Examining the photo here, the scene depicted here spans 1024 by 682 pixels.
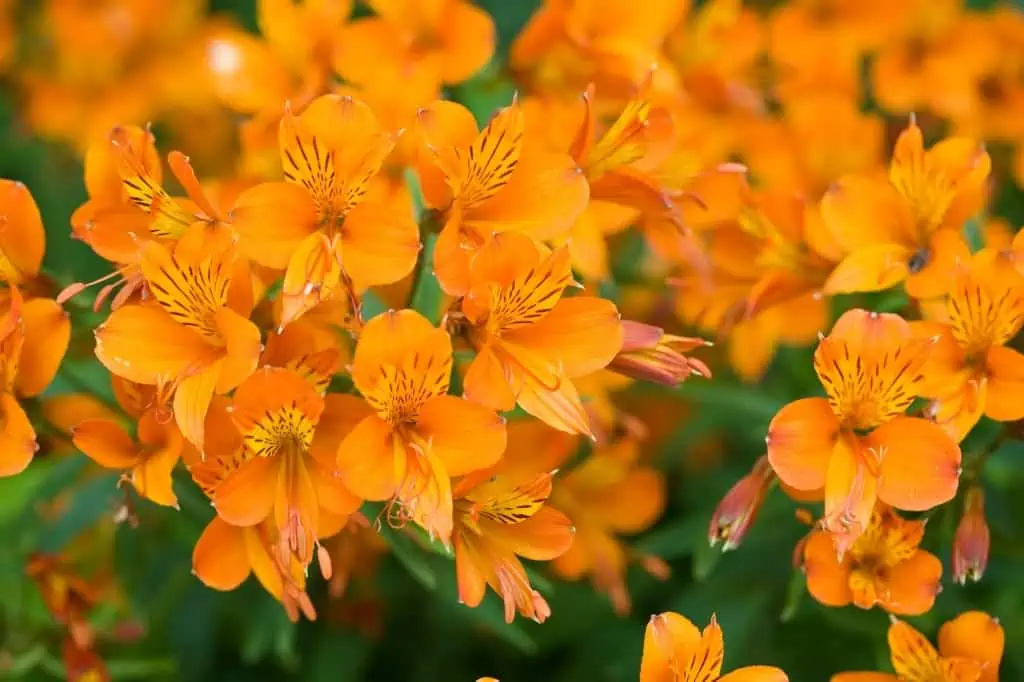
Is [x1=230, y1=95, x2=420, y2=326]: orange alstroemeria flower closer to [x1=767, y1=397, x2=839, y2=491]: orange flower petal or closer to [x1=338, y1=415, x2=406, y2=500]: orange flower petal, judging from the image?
[x1=338, y1=415, x2=406, y2=500]: orange flower petal

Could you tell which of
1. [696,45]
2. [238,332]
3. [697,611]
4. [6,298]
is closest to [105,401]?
[6,298]

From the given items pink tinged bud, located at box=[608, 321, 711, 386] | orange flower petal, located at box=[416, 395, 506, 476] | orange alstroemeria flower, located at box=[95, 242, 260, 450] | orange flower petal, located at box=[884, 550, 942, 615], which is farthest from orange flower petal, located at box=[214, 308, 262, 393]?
orange flower petal, located at box=[884, 550, 942, 615]

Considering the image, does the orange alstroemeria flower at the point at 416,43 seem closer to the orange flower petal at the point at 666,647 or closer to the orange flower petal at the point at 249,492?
the orange flower petal at the point at 249,492

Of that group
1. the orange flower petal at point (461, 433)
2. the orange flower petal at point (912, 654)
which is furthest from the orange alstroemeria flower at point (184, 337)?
the orange flower petal at point (912, 654)

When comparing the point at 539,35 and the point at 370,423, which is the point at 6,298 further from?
the point at 539,35

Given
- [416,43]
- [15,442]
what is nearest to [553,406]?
[15,442]
